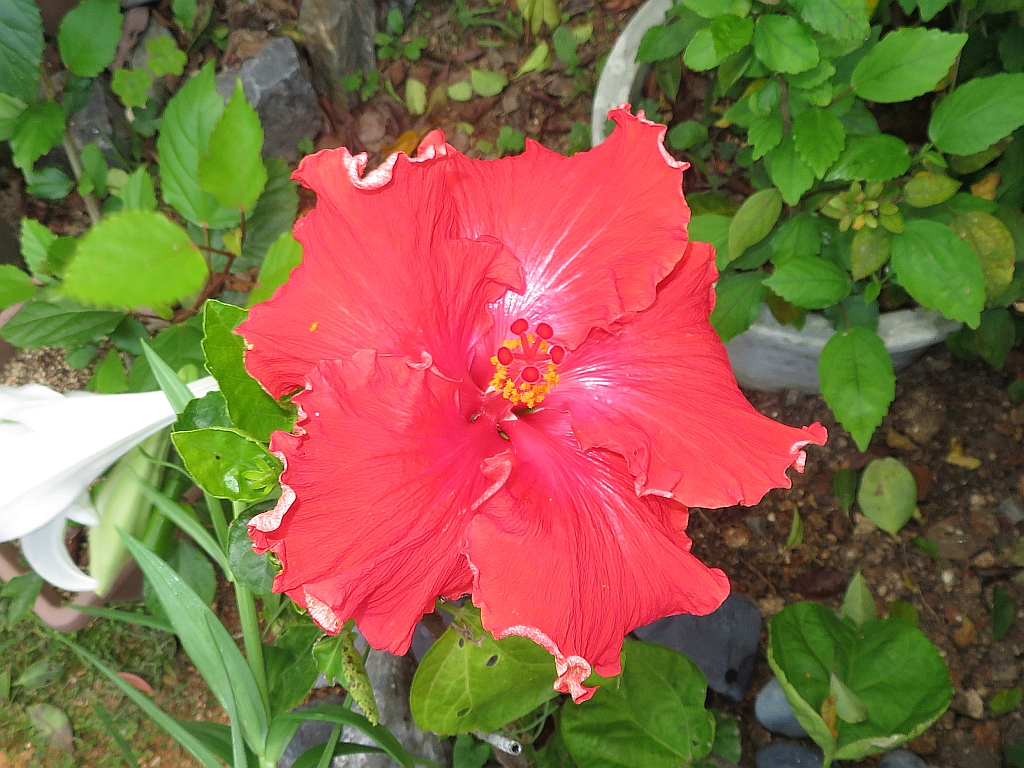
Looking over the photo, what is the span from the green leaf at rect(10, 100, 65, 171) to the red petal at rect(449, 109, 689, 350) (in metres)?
1.30

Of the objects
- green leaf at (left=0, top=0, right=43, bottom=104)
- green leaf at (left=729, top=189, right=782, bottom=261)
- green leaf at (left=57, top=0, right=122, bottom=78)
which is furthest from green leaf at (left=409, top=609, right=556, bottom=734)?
green leaf at (left=57, top=0, right=122, bottom=78)

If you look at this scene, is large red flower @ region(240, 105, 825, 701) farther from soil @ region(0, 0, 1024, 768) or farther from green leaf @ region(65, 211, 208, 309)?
soil @ region(0, 0, 1024, 768)

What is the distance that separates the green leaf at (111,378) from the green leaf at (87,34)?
0.66m

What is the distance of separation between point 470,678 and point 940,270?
0.89 meters

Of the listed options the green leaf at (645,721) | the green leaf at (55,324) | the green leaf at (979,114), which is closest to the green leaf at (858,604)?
the green leaf at (645,721)

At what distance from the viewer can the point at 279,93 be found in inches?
82.0

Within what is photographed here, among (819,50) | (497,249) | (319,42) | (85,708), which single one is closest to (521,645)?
(497,249)

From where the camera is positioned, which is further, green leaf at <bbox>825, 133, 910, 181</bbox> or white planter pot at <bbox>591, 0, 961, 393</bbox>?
white planter pot at <bbox>591, 0, 961, 393</bbox>

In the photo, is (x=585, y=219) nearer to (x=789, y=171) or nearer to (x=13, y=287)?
(x=789, y=171)

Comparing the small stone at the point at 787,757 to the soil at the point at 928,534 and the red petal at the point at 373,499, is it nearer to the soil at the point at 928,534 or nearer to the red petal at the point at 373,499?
the soil at the point at 928,534

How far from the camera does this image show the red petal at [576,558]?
0.58 meters

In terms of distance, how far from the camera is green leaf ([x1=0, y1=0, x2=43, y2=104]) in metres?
1.36

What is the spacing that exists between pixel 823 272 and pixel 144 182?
125 cm

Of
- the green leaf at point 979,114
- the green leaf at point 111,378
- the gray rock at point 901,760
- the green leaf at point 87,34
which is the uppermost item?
the green leaf at point 87,34
